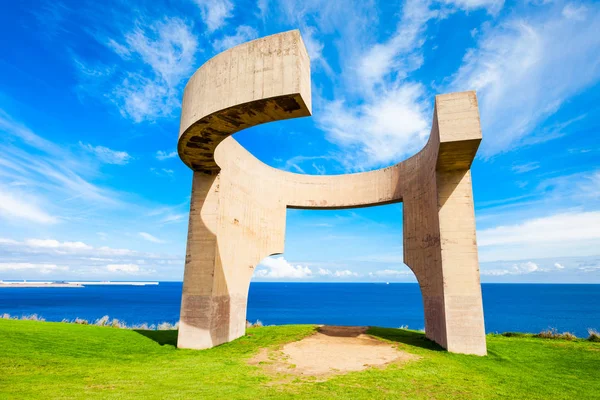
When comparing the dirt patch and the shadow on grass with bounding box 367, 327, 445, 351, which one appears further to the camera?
the shadow on grass with bounding box 367, 327, 445, 351

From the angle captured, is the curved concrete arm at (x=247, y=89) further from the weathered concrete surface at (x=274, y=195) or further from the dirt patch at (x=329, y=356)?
the dirt patch at (x=329, y=356)

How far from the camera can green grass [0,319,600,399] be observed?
6.06 metres

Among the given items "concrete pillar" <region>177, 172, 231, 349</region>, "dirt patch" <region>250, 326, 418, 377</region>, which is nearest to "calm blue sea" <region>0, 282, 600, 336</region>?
"dirt patch" <region>250, 326, 418, 377</region>

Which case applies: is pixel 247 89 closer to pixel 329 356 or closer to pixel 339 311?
pixel 329 356

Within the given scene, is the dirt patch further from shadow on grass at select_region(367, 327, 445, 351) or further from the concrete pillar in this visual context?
the concrete pillar

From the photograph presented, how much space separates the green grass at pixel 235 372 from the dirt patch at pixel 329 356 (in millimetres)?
462

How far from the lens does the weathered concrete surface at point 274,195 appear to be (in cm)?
730

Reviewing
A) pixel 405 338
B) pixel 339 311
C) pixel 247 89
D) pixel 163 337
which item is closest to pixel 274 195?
pixel 163 337

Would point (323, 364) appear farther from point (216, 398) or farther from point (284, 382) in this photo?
point (216, 398)

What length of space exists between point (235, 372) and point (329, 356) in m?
2.80

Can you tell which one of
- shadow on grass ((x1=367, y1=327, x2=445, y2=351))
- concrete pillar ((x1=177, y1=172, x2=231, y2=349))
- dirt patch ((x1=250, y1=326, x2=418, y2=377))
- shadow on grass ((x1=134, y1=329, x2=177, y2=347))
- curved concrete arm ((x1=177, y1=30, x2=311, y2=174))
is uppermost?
curved concrete arm ((x1=177, y1=30, x2=311, y2=174))

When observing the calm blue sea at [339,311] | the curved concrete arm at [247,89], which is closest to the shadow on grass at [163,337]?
the curved concrete arm at [247,89]

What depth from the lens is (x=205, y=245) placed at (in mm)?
10703

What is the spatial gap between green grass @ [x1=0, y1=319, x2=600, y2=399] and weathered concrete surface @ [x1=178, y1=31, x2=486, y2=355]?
1.14 m
